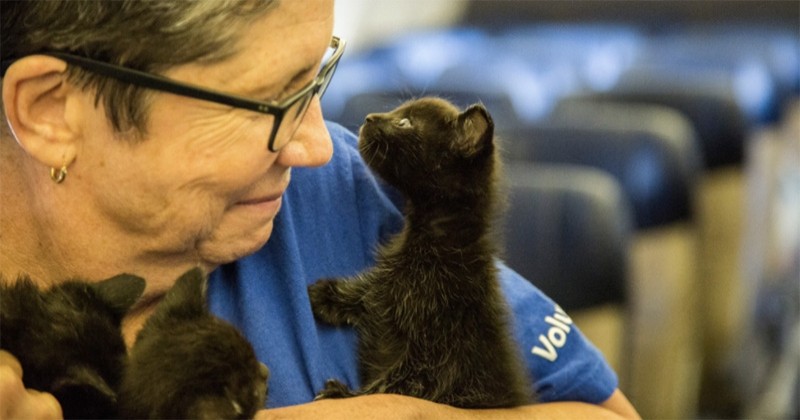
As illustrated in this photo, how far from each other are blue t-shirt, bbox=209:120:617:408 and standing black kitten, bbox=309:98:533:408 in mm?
36

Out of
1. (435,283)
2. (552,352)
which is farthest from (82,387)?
(552,352)

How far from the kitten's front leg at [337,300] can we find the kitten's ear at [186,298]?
0.96ft

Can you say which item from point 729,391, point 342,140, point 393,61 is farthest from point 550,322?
point 393,61

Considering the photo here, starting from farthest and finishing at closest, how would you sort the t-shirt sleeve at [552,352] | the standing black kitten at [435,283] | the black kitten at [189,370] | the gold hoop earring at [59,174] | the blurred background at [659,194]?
the blurred background at [659,194], the t-shirt sleeve at [552,352], the standing black kitten at [435,283], the gold hoop earring at [59,174], the black kitten at [189,370]

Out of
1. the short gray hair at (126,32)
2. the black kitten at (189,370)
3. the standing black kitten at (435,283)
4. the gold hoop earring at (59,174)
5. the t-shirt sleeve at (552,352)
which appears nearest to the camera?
the black kitten at (189,370)

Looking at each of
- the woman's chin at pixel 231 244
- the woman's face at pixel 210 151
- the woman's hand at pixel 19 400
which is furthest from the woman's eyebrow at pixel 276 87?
the woman's hand at pixel 19 400

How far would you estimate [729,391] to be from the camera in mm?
4230

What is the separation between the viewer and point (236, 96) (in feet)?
4.27

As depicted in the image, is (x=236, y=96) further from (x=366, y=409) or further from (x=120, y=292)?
(x=366, y=409)

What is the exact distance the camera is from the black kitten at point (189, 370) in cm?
108

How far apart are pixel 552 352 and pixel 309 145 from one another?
0.49 m

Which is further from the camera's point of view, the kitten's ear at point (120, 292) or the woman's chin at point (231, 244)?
the woman's chin at point (231, 244)

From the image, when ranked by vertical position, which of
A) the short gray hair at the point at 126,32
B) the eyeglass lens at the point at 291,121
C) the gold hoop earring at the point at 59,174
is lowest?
the gold hoop earring at the point at 59,174

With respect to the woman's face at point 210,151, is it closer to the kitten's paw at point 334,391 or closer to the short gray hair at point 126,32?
the short gray hair at point 126,32
